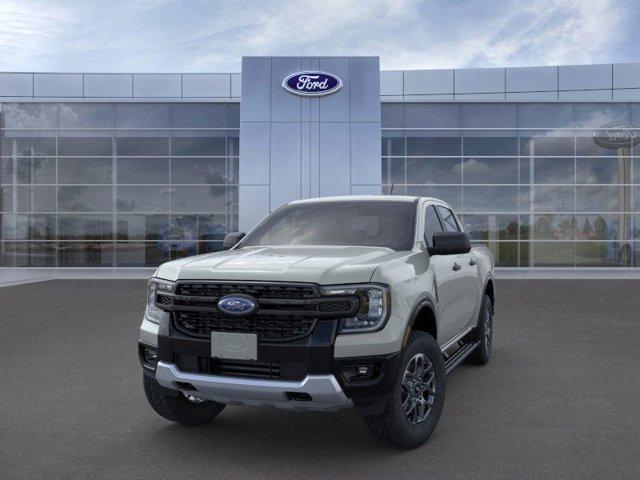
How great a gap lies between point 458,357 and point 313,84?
813 inches

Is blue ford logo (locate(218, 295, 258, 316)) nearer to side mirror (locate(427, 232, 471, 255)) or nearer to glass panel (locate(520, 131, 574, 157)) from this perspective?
side mirror (locate(427, 232, 471, 255))

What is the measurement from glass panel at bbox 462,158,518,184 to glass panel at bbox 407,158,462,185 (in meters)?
0.39

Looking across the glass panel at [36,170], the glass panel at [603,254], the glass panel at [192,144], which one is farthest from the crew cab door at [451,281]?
the glass panel at [36,170]

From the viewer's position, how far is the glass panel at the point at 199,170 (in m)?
27.0

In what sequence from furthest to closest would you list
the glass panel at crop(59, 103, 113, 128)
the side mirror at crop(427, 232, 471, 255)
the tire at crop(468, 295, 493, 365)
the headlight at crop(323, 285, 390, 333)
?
1. the glass panel at crop(59, 103, 113, 128)
2. the tire at crop(468, 295, 493, 365)
3. the side mirror at crop(427, 232, 471, 255)
4. the headlight at crop(323, 285, 390, 333)

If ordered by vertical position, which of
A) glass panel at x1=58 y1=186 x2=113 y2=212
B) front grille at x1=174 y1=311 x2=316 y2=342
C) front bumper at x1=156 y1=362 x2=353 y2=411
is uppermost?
glass panel at x1=58 y1=186 x2=113 y2=212

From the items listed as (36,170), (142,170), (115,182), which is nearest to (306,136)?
(142,170)

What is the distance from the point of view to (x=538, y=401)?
17.9 ft

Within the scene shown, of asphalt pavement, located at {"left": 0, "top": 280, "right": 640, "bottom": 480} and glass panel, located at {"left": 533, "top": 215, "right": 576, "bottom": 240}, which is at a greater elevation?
glass panel, located at {"left": 533, "top": 215, "right": 576, "bottom": 240}

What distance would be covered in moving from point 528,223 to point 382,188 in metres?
6.70

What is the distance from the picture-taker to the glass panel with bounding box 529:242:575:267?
26562 millimetres

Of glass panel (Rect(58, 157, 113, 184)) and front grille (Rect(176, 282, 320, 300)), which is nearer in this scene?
front grille (Rect(176, 282, 320, 300))

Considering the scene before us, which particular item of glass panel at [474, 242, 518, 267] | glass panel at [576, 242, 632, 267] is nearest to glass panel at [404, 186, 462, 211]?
glass panel at [474, 242, 518, 267]

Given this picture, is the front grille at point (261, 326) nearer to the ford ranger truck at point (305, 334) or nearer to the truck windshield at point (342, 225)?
the ford ranger truck at point (305, 334)
